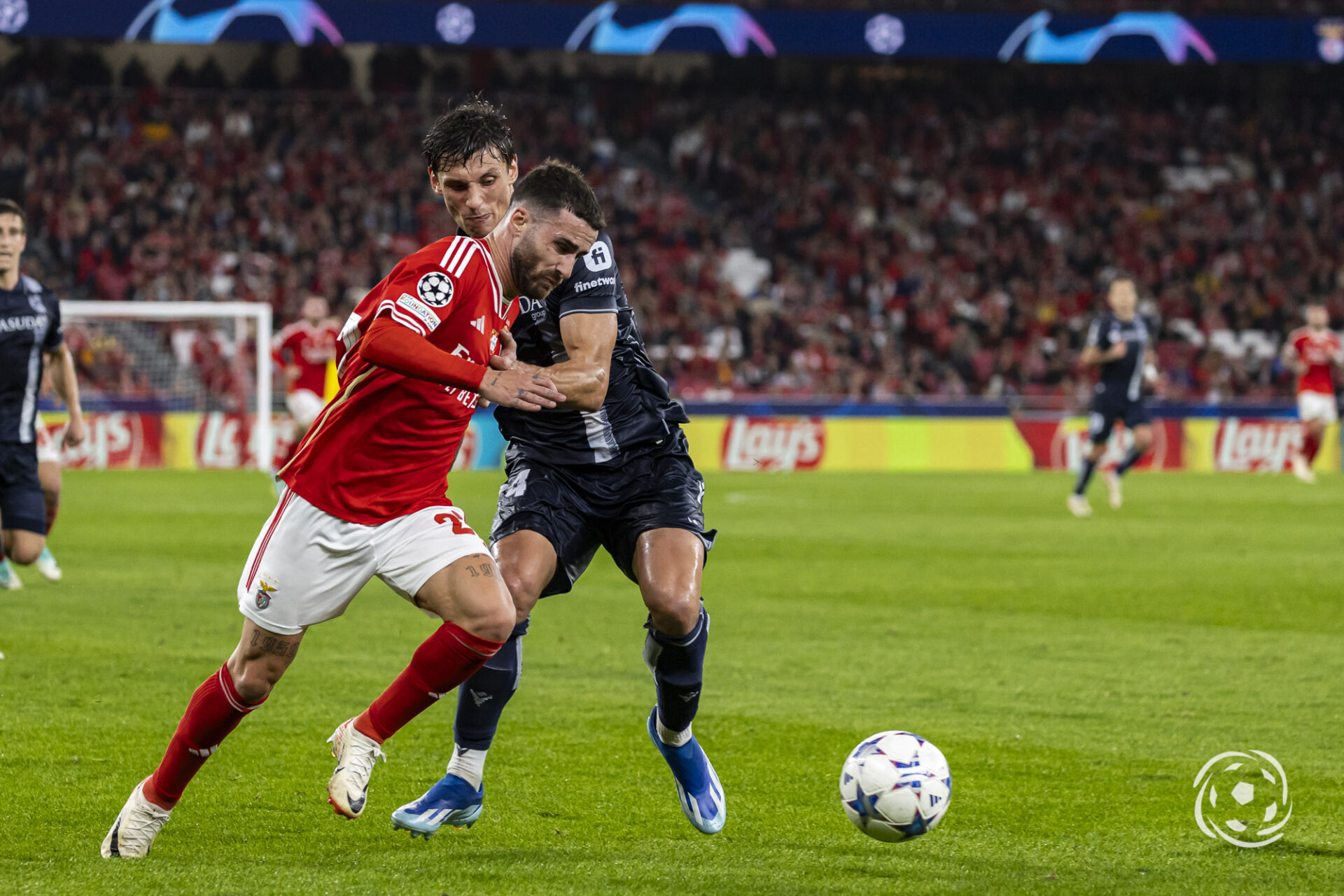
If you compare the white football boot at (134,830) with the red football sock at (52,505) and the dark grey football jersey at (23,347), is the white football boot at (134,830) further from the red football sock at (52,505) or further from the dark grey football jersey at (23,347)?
the red football sock at (52,505)

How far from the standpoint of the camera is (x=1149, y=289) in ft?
103

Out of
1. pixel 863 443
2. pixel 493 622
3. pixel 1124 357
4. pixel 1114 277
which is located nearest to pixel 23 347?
pixel 493 622

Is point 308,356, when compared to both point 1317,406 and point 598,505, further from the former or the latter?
point 1317,406

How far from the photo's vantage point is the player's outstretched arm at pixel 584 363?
4.52 meters

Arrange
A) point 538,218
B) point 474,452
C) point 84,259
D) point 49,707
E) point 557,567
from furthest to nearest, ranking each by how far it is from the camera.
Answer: point 84,259
point 474,452
point 49,707
point 557,567
point 538,218

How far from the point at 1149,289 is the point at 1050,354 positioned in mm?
3907

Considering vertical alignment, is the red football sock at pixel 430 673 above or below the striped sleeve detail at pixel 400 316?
below

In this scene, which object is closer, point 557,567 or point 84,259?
point 557,567

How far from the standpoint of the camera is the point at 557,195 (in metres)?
4.68

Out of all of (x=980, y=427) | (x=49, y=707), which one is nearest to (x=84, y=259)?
(x=980, y=427)

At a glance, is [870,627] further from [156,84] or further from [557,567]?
[156,84]

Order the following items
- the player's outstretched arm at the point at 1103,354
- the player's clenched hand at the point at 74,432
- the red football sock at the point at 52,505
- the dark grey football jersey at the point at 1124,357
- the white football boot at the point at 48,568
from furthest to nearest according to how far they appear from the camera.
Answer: the dark grey football jersey at the point at 1124,357
the player's outstretched arm at the point at 1103,354
the white football boot at the point at 48,568
the red football sock at the point at 52,505
the player's clenched hand at the point at 74,432

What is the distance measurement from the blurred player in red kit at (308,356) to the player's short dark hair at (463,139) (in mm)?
13264

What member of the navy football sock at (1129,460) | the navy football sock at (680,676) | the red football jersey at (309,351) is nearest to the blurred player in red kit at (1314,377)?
the navy football sock at (1129,460)
